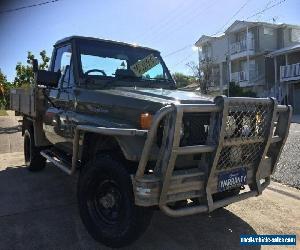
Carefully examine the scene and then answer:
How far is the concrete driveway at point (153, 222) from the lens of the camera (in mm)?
4527

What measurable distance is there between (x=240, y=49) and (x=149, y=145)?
36.2 meters

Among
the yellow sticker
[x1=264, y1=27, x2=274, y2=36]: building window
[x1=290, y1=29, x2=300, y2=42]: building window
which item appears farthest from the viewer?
[x1=290, y1=29, x2=300, y2=42]: building window

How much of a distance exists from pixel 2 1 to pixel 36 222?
3.67 m

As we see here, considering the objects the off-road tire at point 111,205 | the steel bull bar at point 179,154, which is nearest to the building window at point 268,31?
the steel bull bar at point 179,154

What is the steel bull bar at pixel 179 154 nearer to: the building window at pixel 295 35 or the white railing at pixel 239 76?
the white railing at pixel 239 76

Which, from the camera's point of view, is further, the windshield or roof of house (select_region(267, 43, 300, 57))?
roof of house (select_region(267, 43, 300, 57))

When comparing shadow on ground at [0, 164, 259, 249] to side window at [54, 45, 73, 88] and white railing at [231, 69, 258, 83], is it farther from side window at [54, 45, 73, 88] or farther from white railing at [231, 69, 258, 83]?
white railing at [231, 69, 258, 83]

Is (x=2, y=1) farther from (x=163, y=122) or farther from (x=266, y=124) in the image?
(x=266, y=124)

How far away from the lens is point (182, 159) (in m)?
4.22

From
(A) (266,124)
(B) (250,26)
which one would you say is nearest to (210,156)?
(A) (266,124)

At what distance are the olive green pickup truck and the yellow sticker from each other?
0.56 ft

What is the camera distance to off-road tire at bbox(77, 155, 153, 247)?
4.07m

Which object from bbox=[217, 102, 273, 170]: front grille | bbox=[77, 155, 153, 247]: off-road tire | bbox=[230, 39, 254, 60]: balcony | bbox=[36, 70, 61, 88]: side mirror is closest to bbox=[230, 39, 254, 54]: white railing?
bbox=[230, 39, 254, 60]: balcony

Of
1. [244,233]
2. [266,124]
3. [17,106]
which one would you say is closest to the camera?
[266,124]
